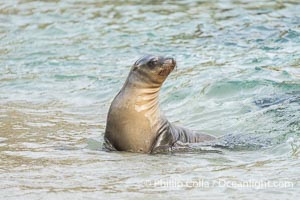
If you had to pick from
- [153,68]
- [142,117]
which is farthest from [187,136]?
[153,68]

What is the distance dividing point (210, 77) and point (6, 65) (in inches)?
131

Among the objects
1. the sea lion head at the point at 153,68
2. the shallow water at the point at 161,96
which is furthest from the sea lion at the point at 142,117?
the shallow water at the point at 161,96

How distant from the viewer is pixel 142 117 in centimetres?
771

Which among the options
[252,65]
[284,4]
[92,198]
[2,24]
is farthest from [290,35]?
[92,198]

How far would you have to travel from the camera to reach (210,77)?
1149cm

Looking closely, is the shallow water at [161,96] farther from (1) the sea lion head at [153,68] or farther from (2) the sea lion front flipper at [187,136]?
(1) the sea lion head at [153,68]

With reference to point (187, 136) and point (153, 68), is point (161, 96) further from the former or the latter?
point (153, 68)

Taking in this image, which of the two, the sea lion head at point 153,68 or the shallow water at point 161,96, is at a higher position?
the sea lion head at point 153,68

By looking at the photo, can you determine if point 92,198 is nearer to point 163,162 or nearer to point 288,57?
point 163,162

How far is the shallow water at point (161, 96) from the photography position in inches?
247

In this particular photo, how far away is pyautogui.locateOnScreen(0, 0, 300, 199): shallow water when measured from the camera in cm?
628

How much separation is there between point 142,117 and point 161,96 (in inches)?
124

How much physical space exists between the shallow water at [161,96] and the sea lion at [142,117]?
0.20m

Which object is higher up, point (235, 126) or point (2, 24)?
point (235, 126)
